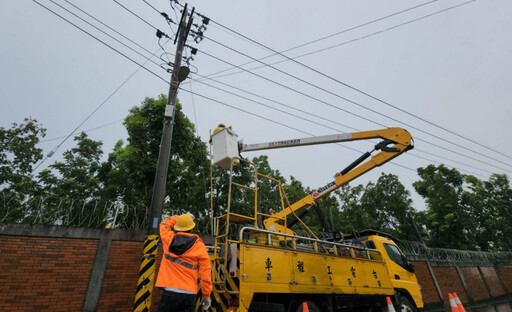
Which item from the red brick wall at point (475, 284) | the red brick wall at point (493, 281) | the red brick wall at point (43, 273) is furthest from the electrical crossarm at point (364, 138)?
the red brick wall at point (493, 281)

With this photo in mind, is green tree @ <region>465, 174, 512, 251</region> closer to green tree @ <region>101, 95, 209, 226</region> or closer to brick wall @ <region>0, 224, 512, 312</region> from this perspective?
green tree @ <region>101, 95, 209, 226</region>

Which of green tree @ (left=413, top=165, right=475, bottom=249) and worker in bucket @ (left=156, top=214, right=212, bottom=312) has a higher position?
green tree @ (left=413, top=165, right=475, bottom=249)

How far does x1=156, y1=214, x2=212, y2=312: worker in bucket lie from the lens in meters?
3.31

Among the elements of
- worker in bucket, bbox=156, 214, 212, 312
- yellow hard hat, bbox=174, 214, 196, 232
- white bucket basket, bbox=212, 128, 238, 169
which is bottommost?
worker in bucket, bbox=156, 214, 212, 312

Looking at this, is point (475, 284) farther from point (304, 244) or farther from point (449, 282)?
point (304, 244)

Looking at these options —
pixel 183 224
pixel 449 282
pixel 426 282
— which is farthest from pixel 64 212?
pixel 449 282

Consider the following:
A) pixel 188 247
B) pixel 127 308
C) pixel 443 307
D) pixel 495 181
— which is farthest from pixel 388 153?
pixel 495 181

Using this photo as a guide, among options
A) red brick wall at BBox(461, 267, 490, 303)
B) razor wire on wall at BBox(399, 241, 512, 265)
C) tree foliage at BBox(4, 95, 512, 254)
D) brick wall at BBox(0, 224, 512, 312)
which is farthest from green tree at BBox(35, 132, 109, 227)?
red brick wall at BBox(461, 267, 490, 303)

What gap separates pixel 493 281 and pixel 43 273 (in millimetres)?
24664

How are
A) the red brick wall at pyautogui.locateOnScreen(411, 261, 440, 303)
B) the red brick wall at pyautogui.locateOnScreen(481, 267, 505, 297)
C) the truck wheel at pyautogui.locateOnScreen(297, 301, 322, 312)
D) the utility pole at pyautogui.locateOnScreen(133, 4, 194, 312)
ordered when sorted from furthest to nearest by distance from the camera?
1. the red brick wall at pyautogui.locateOnScreen(481, 267, 505, 297)
2. the red brick wall at pyautogui.locateOnScreen(411, 261, 440, 303)
3. the utility pole at pyautogui.locateOnScreen(133, 4, 194, 312)
4. the truck wheel at pyautogui.locateOnScreen(297, 301, 322, 312)

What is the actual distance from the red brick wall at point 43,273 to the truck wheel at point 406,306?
314 inches

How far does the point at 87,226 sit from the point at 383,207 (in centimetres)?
2622

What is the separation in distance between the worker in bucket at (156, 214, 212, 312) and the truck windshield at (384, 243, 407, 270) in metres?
6.14

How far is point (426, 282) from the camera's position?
12383mm
